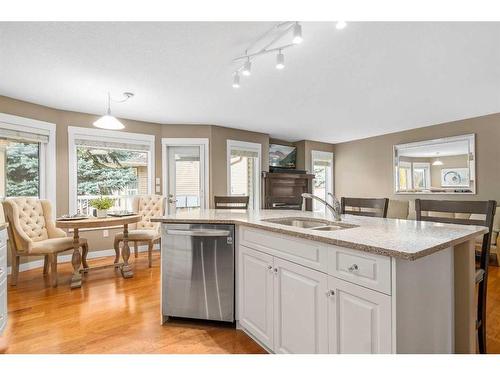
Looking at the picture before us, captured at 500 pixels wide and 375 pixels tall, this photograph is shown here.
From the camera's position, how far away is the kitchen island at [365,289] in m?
1.07

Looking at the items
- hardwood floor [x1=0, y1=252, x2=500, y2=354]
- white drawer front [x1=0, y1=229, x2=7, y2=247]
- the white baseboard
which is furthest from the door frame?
white drawer front [x1=0, y1=229, x2=7, y2=247]

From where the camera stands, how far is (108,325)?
85.0 inches

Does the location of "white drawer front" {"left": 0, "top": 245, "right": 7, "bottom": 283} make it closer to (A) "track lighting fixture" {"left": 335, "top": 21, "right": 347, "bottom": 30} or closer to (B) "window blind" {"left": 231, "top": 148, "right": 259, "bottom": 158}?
(A) "track lighting fixture" {"left": 335, "top": 21, "right": 347, "bottom": 30}

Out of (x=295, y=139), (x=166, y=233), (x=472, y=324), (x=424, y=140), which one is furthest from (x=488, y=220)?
(x=295, y=139)

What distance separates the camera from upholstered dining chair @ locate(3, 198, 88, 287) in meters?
2.99

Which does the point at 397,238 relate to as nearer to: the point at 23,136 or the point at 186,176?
the point at 186,176

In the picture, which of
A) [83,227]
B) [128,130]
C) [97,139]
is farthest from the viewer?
[128,130]

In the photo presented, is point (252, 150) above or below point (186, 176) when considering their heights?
above

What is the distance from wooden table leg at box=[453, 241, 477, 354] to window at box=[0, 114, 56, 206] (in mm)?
4648

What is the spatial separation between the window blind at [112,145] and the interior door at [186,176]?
1.55 ft

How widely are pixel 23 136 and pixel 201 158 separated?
252 cm

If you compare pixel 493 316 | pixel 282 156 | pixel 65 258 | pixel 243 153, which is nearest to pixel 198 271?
pixel 493 316

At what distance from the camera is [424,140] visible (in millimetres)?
5039

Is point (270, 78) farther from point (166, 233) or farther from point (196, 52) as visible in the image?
point (166, 233)
